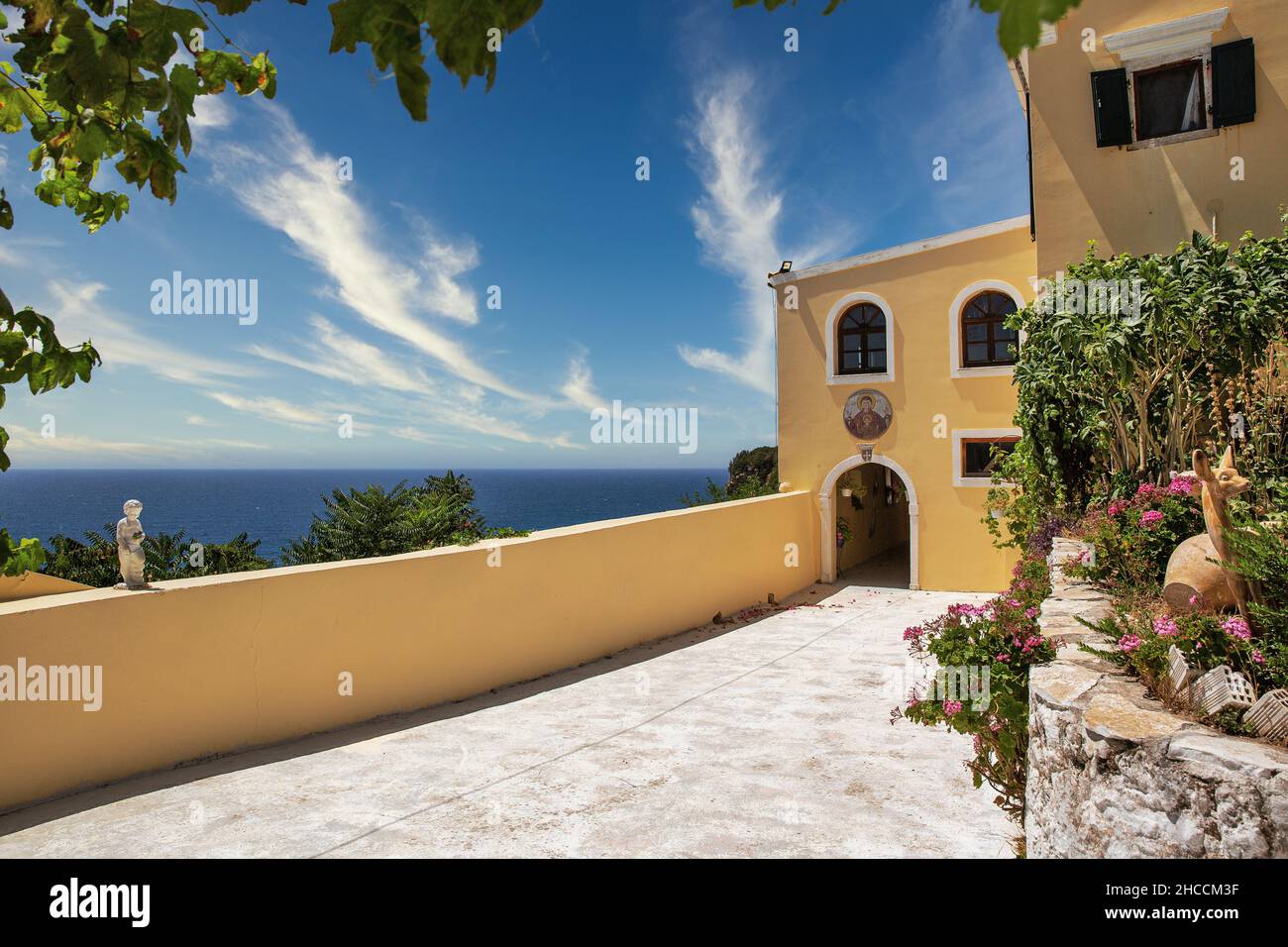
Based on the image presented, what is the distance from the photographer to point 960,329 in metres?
Result: 13.3

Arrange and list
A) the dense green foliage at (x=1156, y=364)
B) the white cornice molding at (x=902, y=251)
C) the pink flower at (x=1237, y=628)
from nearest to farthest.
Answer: the pink flower at (x=1237, y=628) → the dense green foliage at (x=1156, y=364) → the white cornice molding at (x=902, y=251)

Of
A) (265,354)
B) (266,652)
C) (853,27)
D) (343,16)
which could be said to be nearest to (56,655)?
(266,652)

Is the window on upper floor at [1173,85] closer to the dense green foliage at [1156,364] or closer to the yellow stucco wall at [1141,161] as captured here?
the yellow stucco wall at [1141,161]

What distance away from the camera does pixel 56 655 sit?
4504mm

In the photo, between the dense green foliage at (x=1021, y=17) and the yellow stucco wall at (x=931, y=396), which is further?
the yellow stucco wall at (x=931, y=396)

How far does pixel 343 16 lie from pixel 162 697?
5.19 metres

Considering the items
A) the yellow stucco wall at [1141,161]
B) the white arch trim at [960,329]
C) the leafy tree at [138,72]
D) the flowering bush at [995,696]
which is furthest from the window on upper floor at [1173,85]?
the leafy tree at [138,72]

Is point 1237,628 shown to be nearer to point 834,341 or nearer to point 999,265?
point 999,265

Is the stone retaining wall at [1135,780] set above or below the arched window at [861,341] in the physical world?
below

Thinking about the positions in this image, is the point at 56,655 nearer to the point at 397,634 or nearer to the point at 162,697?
the point at 162,697

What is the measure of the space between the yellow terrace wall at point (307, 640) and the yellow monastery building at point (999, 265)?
6.28 meters

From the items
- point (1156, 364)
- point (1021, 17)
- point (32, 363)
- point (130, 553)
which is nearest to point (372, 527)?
point (130, 553)

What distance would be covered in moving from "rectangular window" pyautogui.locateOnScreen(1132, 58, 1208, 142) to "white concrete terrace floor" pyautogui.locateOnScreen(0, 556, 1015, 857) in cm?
923

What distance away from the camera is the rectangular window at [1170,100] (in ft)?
32.8
